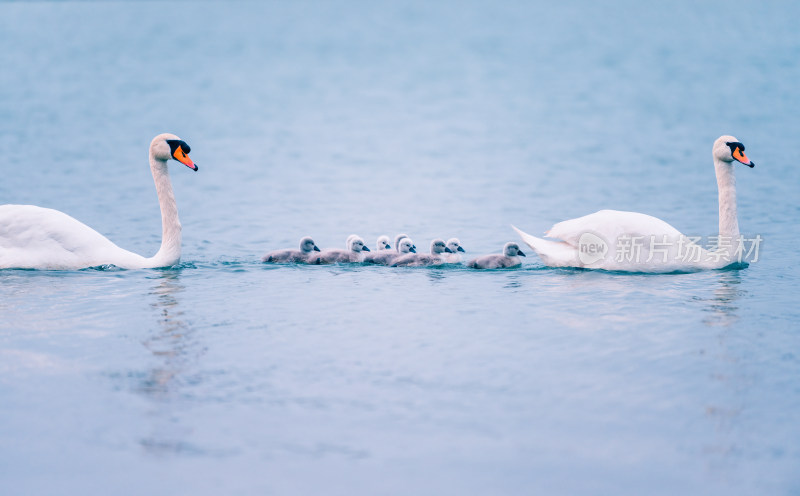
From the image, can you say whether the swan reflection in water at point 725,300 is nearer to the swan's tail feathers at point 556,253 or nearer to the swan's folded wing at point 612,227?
the swan's folded wing at point 612,227

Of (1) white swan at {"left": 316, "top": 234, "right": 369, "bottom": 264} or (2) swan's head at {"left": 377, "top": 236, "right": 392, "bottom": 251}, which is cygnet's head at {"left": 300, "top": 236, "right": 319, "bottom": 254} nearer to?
(1) white swan at {"left": 316, "top": 234, "right": 369, "bottom": 264}

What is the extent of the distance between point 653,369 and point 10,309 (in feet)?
22.9

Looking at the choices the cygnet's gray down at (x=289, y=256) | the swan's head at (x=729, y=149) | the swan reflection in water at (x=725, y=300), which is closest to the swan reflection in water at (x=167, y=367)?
the cygnet's gray down at (x=289, y=256)

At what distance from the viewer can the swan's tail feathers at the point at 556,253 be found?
44.1 feet

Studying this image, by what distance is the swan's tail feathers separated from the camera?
13.4 meters

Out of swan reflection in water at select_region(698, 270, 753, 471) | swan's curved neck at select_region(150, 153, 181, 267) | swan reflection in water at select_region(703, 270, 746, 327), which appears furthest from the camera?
swan's curved neck at select_region(150, 153, 181, 267)

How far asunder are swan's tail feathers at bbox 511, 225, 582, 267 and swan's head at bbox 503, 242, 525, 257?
21 cm

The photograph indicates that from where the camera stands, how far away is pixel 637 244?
13.0 meters

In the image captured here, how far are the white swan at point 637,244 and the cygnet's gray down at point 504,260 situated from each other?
0.89 ft

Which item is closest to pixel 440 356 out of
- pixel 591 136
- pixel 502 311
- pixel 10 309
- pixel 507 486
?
pixel 502 311

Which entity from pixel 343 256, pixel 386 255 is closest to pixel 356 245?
pixel 343 256

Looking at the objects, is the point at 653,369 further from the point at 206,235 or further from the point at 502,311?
the point at 206,235

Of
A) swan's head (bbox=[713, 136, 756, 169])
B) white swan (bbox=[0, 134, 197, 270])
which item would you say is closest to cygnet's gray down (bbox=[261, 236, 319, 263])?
white swan (bbox=[0, 134, 197, 270])

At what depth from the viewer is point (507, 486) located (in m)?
6.96
